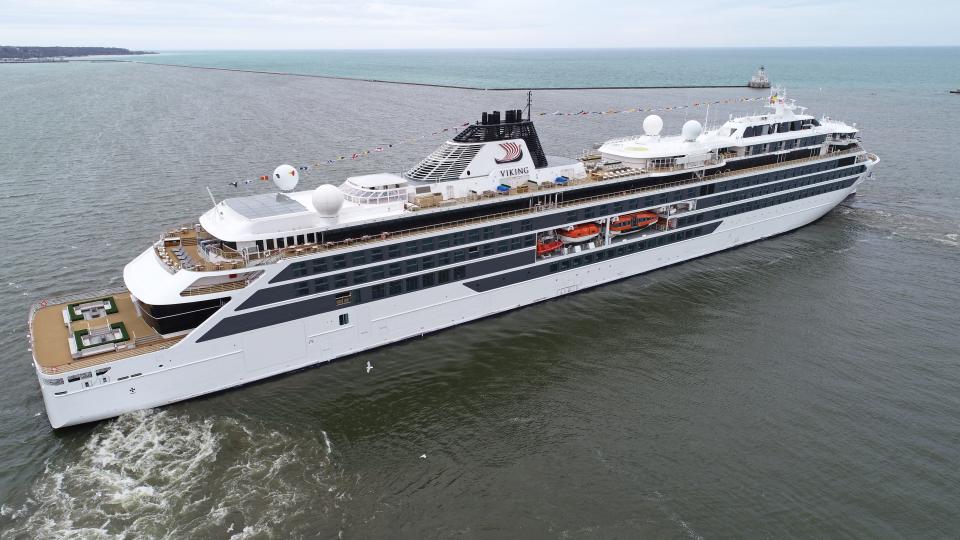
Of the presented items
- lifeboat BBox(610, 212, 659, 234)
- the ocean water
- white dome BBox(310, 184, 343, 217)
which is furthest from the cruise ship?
the ocean water

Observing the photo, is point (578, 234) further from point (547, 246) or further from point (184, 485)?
point (184, 485)

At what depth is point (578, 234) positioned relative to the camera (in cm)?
3803

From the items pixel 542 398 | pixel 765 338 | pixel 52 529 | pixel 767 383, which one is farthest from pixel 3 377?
pixel 765 338

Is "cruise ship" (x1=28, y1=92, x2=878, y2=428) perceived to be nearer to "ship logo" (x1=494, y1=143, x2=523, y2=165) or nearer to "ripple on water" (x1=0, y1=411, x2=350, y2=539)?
"ship logo" (x1=494, y1=143, x2=523, y2=165)

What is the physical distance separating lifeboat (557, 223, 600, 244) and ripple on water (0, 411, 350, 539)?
2091cm

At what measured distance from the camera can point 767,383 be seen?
2936 centimetres

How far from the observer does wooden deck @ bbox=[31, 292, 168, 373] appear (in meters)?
24.5

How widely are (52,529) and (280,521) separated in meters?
8.31

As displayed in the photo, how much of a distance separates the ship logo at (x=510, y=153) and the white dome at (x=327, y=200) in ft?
38.5

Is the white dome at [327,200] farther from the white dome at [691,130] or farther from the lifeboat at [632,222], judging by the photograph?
the white dome at [691,130]

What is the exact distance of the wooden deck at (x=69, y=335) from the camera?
963 inches

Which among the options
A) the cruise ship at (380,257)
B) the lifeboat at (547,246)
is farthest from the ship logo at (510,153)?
the lifeboat at (547,246)

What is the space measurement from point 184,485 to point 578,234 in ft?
89.4

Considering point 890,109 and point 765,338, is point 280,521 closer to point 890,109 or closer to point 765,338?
point 765,338
